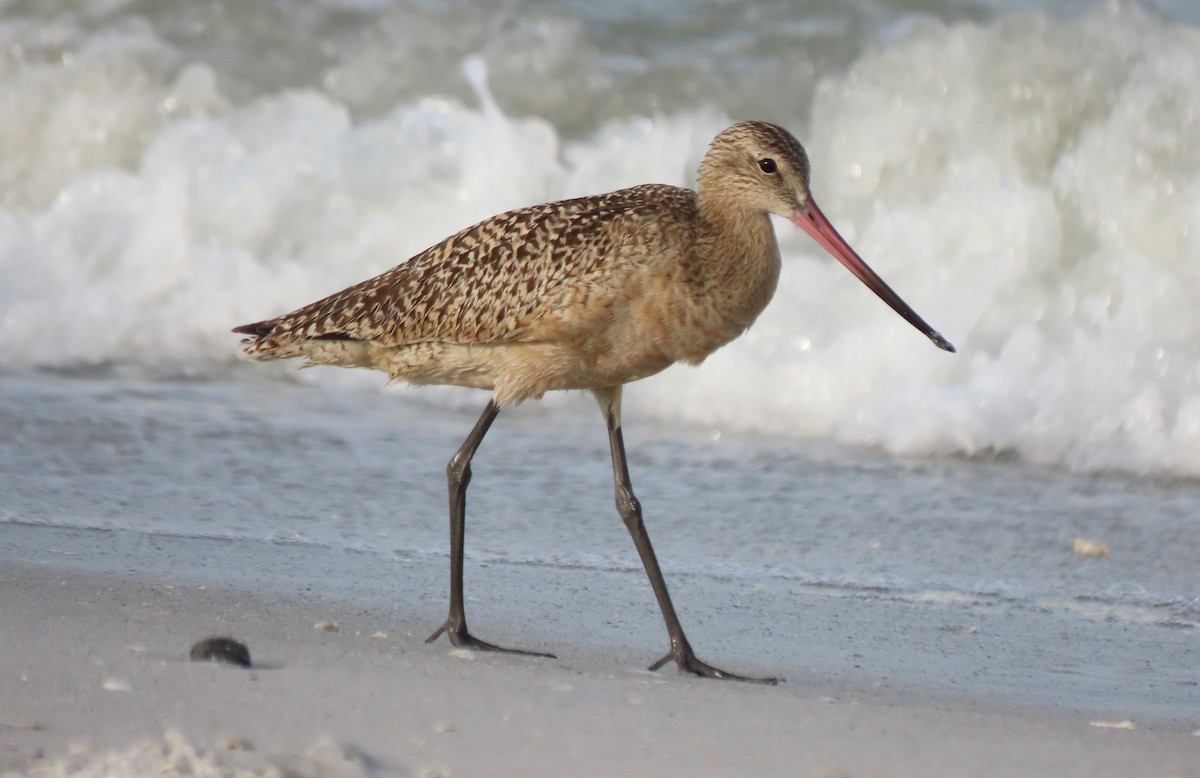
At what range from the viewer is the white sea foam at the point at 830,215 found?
7.04 m

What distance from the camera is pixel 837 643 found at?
429cm

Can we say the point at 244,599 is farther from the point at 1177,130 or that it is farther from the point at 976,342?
the point at 1177,130

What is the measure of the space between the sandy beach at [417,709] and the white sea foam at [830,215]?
114 inches

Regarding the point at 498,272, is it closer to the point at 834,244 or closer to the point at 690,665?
the point at 834,244

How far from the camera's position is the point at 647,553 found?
170 inches

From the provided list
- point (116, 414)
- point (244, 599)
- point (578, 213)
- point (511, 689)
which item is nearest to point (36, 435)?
point (116, 414)

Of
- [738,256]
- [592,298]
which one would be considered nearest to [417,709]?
[592,298]

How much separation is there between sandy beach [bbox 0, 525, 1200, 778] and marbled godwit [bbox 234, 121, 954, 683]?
0.28 metres

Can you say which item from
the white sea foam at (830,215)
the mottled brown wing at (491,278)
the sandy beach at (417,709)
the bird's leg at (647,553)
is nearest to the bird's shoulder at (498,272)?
the mottled brown wing at (491,278)

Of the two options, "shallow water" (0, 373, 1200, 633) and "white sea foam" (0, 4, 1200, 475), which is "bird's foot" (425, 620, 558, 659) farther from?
"white sea foam" (0, 4, 1200, 475)

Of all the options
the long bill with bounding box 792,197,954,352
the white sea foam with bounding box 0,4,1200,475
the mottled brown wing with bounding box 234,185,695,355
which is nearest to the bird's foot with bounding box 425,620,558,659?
the mottled brown wing with bounding box 234,185,695,355

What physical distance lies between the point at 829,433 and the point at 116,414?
2619 millimetres

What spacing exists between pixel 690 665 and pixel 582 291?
0.90 metres

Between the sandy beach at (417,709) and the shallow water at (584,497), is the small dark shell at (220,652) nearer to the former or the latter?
the sandy beach at (417,709)
